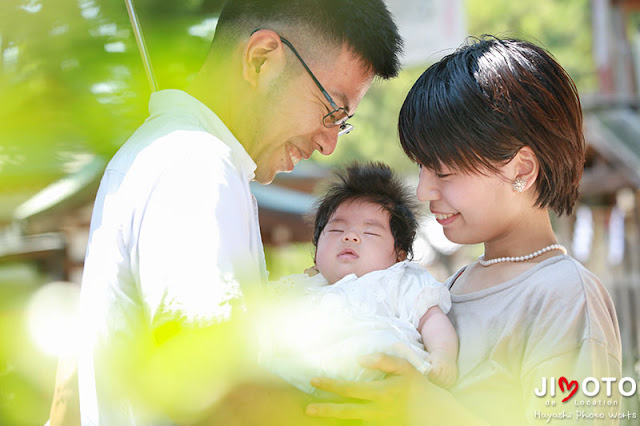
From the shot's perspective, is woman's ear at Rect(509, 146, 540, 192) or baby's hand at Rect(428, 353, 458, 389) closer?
baby's hand at Rect(428, 353, 458, 389)

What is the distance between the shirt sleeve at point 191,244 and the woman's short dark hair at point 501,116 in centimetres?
78

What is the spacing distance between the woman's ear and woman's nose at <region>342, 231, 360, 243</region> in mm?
522

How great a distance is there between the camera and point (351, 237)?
2123 mm

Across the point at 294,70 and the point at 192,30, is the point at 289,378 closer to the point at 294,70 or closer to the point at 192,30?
the point at 294,70

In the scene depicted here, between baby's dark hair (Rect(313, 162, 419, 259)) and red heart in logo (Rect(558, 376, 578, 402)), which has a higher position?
baby's dark hair (Rect(313, 162, 419, 259))

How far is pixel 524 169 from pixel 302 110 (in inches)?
26.7

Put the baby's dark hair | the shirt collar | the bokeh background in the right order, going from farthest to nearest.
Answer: the bokeh background, the baby's dark hair, the shirt collar

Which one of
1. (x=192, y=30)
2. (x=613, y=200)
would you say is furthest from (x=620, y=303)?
(x=192, y=30)

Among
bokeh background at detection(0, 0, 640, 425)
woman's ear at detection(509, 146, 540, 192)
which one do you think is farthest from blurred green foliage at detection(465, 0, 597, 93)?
woman's ear at detection(509, 146, 540, 192)

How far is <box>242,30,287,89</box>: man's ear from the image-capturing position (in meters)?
1.82

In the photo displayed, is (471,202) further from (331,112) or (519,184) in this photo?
(331,112)

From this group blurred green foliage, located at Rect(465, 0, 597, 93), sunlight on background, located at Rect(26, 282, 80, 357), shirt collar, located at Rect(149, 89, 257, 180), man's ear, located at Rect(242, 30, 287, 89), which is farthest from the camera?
blurred green foliage, located at Rect(465, 0, 597, 93)

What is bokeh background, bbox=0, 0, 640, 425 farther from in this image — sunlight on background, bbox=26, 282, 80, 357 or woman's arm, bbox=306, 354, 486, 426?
Result: woman's arm, bbox=306, 354, 486, 426

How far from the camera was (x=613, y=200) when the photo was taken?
11.0 metres
